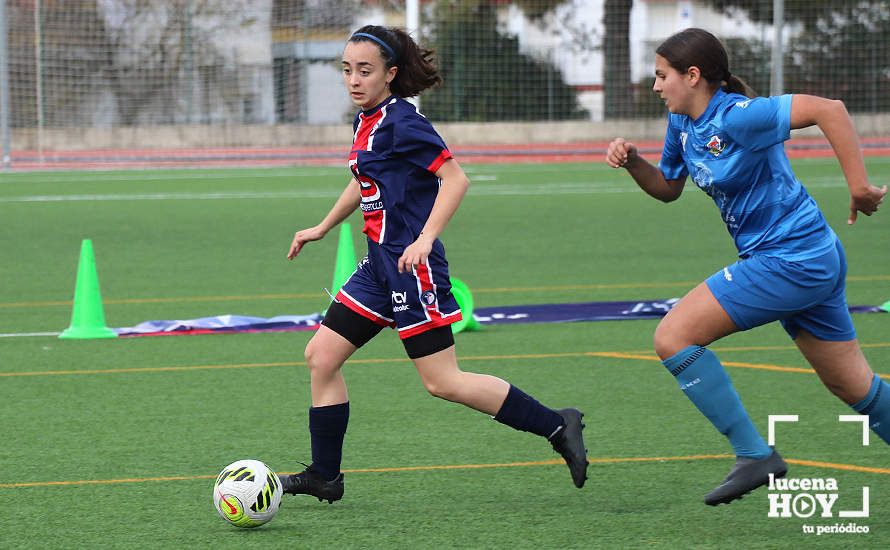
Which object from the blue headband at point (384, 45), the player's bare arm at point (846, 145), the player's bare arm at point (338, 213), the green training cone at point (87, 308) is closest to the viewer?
the player's bare arm at point (846, 145)

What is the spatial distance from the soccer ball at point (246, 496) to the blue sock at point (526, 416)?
2.97 ft

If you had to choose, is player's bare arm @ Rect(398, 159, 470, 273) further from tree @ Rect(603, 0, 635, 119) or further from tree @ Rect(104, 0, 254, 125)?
tree @ Rect(603, 0, 635, 119)

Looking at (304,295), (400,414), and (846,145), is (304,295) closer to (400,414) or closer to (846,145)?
(400,414)

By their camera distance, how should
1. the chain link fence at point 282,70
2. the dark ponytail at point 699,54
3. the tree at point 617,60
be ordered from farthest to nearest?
the tree at point 617,60 → the chain link fence at point 282,70 → the dark ponytail at point 699,54

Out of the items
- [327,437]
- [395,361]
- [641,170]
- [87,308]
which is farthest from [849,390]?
[87,308]

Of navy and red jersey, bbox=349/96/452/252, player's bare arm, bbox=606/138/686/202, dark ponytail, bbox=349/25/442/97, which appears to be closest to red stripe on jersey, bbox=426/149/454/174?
navy and red jersey, bbox=349/96/452/252

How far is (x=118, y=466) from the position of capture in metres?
6.20

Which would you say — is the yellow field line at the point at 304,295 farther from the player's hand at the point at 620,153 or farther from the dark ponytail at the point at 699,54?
the dark ponytail at the point at 699,54

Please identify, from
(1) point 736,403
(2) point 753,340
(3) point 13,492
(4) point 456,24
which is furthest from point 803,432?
(4) point 456,24

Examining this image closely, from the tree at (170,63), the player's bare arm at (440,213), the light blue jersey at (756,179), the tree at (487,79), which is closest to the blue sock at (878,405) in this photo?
the light blue jersey at (756,179)

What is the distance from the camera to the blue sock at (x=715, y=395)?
5109 millimetres

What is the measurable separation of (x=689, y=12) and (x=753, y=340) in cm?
4408

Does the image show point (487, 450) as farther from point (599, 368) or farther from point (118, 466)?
point (599, 368)

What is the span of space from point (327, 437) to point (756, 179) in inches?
73.5
